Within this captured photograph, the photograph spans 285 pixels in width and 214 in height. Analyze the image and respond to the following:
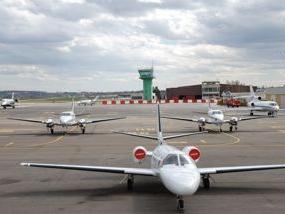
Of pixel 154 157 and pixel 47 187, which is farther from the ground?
pixel 154 157

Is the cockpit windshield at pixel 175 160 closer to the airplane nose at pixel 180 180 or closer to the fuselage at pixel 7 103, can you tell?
the airplane nose at pixel 180 180

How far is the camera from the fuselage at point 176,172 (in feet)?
43.5

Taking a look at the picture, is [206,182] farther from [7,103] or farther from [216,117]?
[7,103]

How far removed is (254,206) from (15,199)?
24.8ft

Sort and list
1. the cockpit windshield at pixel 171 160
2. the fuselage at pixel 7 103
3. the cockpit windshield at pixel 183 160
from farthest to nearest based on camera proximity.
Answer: the fuselage at pixel 7 103 < the cockpit windshield at pixel 171 160 < the cockpit windshield at pixel 183 160

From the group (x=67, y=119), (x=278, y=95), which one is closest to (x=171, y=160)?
(x=67, y=119)

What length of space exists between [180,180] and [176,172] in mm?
643

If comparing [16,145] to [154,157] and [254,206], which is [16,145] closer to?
[154,157]

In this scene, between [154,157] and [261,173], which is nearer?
[154,157]

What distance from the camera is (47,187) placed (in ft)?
58.7

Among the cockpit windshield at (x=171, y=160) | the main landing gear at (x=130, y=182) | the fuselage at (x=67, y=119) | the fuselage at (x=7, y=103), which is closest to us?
the cockpit windshield at (x=171, y=160)

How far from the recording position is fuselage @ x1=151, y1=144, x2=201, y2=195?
13.3 metres

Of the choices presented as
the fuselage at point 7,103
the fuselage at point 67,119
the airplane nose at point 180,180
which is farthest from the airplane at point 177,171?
the fuselage at point 7,103

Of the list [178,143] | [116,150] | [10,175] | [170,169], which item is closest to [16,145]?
[116,150]
